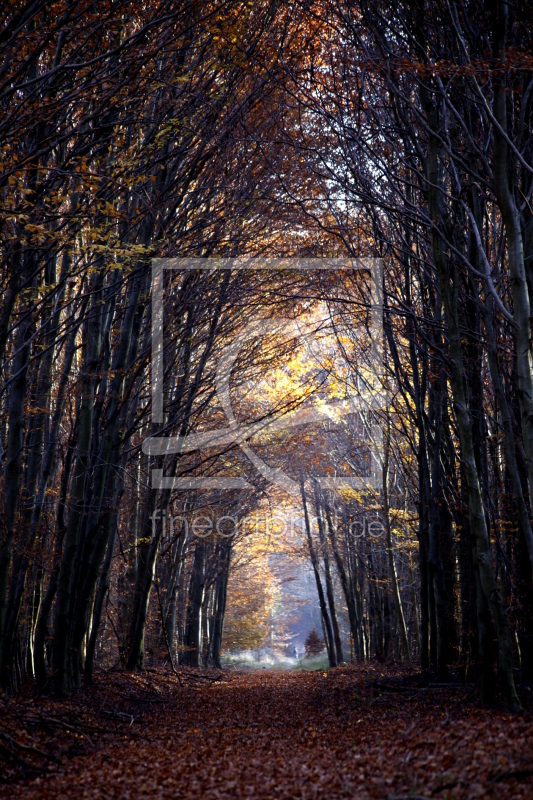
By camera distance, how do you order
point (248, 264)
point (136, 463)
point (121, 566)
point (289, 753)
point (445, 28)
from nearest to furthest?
point (289, 753), point (445, 28), point (248, 264), point (136, 463), point (121, 566)

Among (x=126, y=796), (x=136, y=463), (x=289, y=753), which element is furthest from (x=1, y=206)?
(x=136, y=463)

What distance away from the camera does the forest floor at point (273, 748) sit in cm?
409

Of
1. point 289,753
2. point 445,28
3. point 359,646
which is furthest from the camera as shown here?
point 359,646

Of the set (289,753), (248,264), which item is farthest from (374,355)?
(289,753)

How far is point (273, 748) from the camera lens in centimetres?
617

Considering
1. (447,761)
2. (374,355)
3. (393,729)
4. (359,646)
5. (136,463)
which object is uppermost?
(374,355)

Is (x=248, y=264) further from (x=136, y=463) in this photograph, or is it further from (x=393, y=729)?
(x=393, y=729)

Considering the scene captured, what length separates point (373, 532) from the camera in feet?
73.5

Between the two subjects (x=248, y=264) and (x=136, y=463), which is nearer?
(x=248, y=264)

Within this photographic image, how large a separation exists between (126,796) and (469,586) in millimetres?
5716

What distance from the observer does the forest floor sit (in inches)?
161

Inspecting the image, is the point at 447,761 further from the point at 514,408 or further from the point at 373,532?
the point at 373,532

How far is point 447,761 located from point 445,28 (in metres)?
7.79

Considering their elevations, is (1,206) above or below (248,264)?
below
